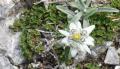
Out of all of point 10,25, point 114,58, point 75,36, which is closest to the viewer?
point 75,36

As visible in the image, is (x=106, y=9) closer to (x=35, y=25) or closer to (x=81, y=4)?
(x=81, y=4)

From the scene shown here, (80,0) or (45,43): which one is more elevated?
(80,0)

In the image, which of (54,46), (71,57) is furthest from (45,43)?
(71,57)

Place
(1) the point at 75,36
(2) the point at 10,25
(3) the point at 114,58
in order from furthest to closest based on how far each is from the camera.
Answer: (2) the point at 10,25 < (3) the point at 114,58 < (1) the point at 75,36

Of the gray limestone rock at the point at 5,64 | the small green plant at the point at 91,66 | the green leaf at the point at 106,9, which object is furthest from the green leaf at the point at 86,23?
the gray limestone rock at the point at 5,64

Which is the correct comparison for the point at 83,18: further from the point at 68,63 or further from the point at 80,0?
the point at 68,63

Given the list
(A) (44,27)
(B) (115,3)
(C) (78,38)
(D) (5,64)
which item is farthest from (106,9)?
(D) (5,64)

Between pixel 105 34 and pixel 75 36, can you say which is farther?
pixel 105 34
